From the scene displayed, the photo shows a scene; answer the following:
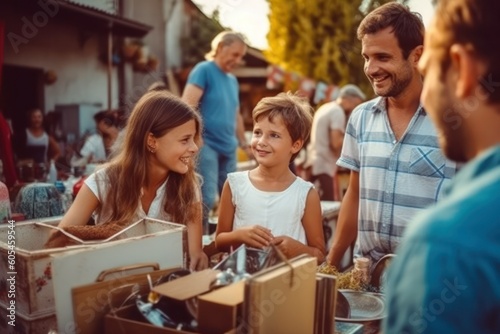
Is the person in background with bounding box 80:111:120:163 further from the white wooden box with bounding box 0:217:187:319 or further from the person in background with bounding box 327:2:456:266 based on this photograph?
the white wooden box with bounding box 0:217:187:319

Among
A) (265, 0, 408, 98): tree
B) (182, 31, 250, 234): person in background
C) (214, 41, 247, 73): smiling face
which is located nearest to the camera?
(182, 31, 250, 234): person in background

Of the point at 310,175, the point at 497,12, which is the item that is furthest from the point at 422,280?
the point at 310,175

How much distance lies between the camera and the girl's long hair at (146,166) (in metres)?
2.62

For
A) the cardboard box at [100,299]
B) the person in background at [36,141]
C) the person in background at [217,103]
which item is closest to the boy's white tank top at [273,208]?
the cardboard box at [100,299]

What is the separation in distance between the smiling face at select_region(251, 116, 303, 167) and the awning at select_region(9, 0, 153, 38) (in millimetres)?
4916

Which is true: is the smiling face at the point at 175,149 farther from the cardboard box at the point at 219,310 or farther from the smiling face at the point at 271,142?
the cardboard box at the point at 219,310

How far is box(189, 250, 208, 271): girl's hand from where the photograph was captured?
8.29 ft

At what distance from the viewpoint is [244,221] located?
282 centimetres

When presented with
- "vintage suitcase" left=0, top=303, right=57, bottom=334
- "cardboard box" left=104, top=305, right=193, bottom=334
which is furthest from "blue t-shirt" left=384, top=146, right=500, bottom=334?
"vintage suitcase" left=0, top=303, right=57, bottom=334

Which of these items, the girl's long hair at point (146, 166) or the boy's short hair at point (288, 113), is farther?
the boy's short hair at point (288, 113)

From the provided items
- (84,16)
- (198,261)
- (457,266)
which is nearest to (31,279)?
(198,261)

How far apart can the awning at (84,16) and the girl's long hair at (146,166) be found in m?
4.64

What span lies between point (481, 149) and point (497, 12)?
254 mm

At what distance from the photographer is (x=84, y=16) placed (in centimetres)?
764
